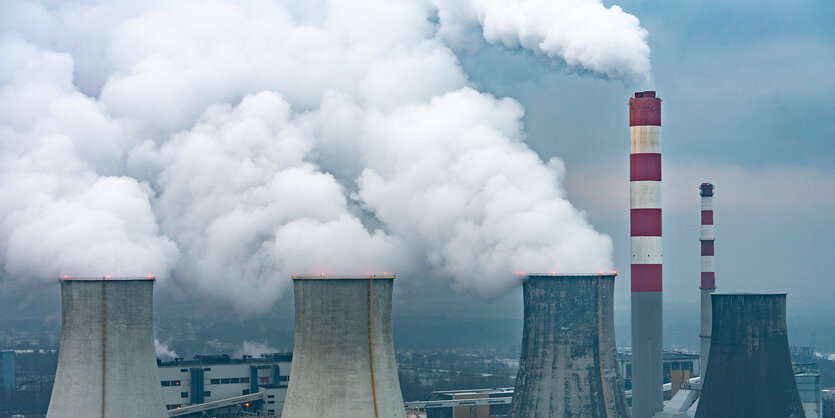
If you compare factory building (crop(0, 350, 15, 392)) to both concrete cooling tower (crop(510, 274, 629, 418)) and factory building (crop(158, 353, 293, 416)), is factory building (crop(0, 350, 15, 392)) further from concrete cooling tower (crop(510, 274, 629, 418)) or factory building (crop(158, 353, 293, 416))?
concrete cooling tower (crop(510, 274, 629, 418))

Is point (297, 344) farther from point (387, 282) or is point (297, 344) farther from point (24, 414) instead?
point (24, 414)

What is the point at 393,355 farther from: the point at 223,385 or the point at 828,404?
the point at 828,404

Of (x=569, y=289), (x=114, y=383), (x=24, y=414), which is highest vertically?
(x=569, y=289)

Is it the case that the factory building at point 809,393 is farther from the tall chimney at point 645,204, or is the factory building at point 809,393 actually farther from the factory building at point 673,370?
the tall chimney at point 645,204

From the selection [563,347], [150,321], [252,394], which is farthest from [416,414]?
[150,321]

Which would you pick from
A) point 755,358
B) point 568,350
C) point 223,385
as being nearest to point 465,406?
point 223,385

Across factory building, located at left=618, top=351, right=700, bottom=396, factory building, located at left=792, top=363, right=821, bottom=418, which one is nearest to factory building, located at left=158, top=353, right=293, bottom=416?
factory building, located at left=618, top=351, right=700, bottom=396
